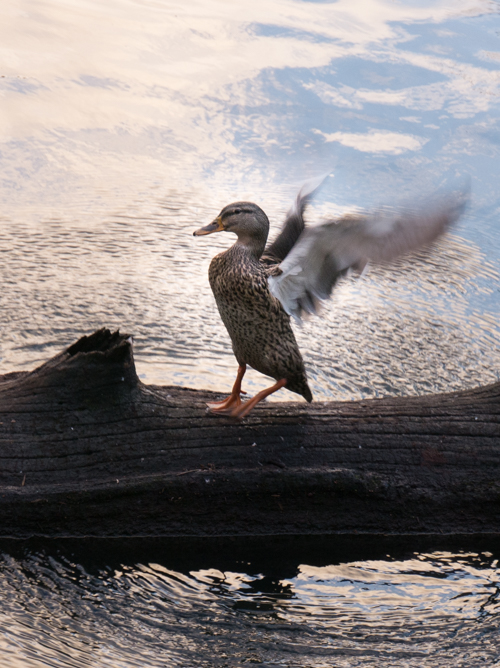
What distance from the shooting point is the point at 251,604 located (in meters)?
2.91

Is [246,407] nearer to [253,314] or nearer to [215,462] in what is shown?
[215,462]

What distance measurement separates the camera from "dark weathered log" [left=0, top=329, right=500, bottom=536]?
3055mm

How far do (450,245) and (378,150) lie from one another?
1638mm

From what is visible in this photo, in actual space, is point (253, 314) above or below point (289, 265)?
below

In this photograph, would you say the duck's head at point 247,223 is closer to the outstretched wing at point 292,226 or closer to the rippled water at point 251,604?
the outstretched wing at point 292,226

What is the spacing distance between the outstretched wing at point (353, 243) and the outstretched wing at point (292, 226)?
229 mm

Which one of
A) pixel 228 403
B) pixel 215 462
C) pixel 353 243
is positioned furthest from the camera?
pixel 228 403

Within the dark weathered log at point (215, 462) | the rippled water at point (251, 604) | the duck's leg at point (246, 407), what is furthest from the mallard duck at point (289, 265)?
the rippled water at point (251, 604)

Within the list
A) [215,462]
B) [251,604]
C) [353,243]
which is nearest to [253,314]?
[353,243]

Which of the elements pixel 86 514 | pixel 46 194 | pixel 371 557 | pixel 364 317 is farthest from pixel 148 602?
pixel 46 194

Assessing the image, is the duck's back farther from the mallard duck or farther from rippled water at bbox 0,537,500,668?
rippled water at bbox 0,537,500,668

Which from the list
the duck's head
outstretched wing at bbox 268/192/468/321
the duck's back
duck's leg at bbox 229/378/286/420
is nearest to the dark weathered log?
duck's leg at bbox 229/378/286/420

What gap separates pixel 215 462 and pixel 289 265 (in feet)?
3.02

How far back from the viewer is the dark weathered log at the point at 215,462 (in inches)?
120
